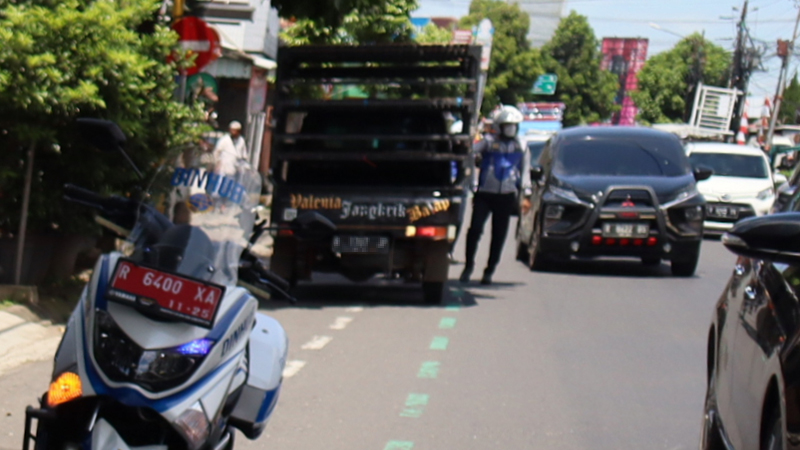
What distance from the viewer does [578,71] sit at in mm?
86938

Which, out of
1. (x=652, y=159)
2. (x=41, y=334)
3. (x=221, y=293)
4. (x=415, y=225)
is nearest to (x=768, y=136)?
(x=652, y=159)

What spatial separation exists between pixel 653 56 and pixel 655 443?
86.5m

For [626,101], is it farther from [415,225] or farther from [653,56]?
[415,225]

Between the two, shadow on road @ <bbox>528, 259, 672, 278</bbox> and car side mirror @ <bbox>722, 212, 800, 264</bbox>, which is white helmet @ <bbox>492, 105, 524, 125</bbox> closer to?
shadow on road @ <bbox>528, 259, 672, 278</bbox>

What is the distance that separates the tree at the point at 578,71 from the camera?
85250 millimetres

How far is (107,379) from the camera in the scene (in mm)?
3758

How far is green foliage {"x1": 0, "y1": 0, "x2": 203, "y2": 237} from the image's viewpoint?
9.09 meters

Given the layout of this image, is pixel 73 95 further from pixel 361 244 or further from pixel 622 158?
pixel 622 158

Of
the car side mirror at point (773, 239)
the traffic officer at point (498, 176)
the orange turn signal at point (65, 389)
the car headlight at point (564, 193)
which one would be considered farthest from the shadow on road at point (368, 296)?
the car side mirror at point (773, 239)

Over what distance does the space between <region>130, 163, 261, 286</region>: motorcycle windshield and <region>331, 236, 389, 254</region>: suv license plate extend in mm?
6902

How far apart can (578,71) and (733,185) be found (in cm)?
6559

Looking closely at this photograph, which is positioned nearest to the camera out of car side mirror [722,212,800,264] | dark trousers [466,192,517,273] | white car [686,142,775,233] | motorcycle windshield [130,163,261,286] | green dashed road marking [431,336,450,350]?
car side mirror [722,212,800,264]

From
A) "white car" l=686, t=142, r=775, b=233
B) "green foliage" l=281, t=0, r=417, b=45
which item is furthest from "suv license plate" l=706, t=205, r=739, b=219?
"green foliage" l=281, t=0, r=417, b=45

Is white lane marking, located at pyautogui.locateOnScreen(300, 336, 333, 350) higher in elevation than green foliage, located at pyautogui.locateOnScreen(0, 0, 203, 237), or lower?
lower
